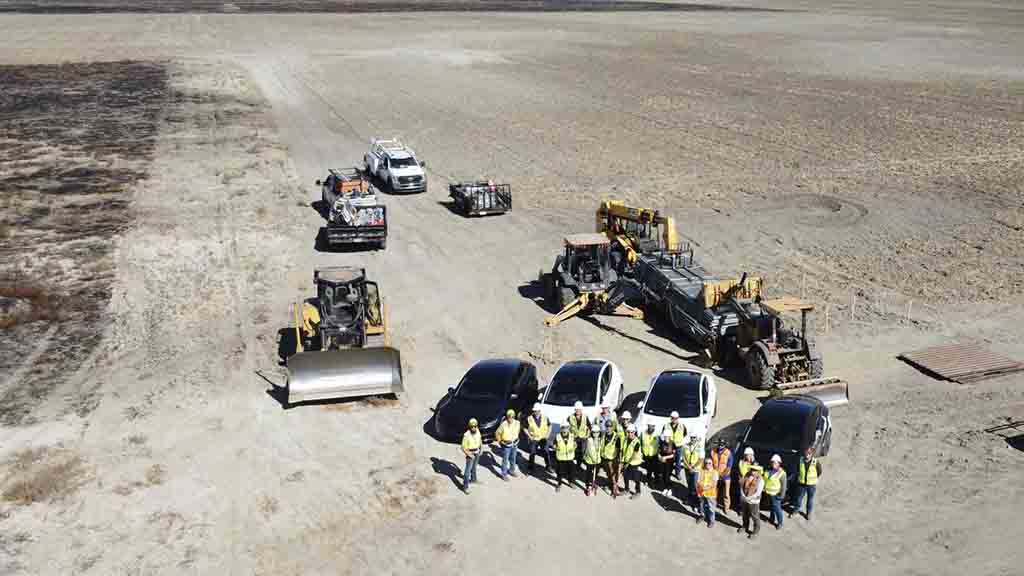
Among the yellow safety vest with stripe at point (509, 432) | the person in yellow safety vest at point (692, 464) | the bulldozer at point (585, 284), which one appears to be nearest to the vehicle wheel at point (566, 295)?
the bulldozer at point (585, 284)

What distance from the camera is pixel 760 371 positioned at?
21.6 meters

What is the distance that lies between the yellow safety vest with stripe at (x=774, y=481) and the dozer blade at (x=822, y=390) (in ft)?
15.1

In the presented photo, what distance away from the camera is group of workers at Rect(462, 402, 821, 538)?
16422 mm

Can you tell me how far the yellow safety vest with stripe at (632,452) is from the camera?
1734 centimetres

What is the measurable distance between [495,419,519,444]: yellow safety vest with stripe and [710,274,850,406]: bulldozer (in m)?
5.83

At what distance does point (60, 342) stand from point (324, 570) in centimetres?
1295

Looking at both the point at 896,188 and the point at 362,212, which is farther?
the point at 896,188

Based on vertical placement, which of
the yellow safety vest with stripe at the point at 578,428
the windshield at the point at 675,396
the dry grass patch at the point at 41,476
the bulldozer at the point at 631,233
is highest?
the bulldozer at the point at 631,233

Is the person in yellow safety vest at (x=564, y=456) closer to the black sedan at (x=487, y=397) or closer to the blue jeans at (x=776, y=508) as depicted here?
the black sedan at (x=487, y=397)

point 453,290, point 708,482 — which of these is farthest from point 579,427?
point 453,290

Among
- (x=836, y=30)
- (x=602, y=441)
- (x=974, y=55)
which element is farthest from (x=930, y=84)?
(x=602, y=441)

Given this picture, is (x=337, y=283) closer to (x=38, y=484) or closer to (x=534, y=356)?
(x=534, y=356)

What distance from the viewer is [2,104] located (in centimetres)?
5828

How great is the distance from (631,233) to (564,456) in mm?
12809
